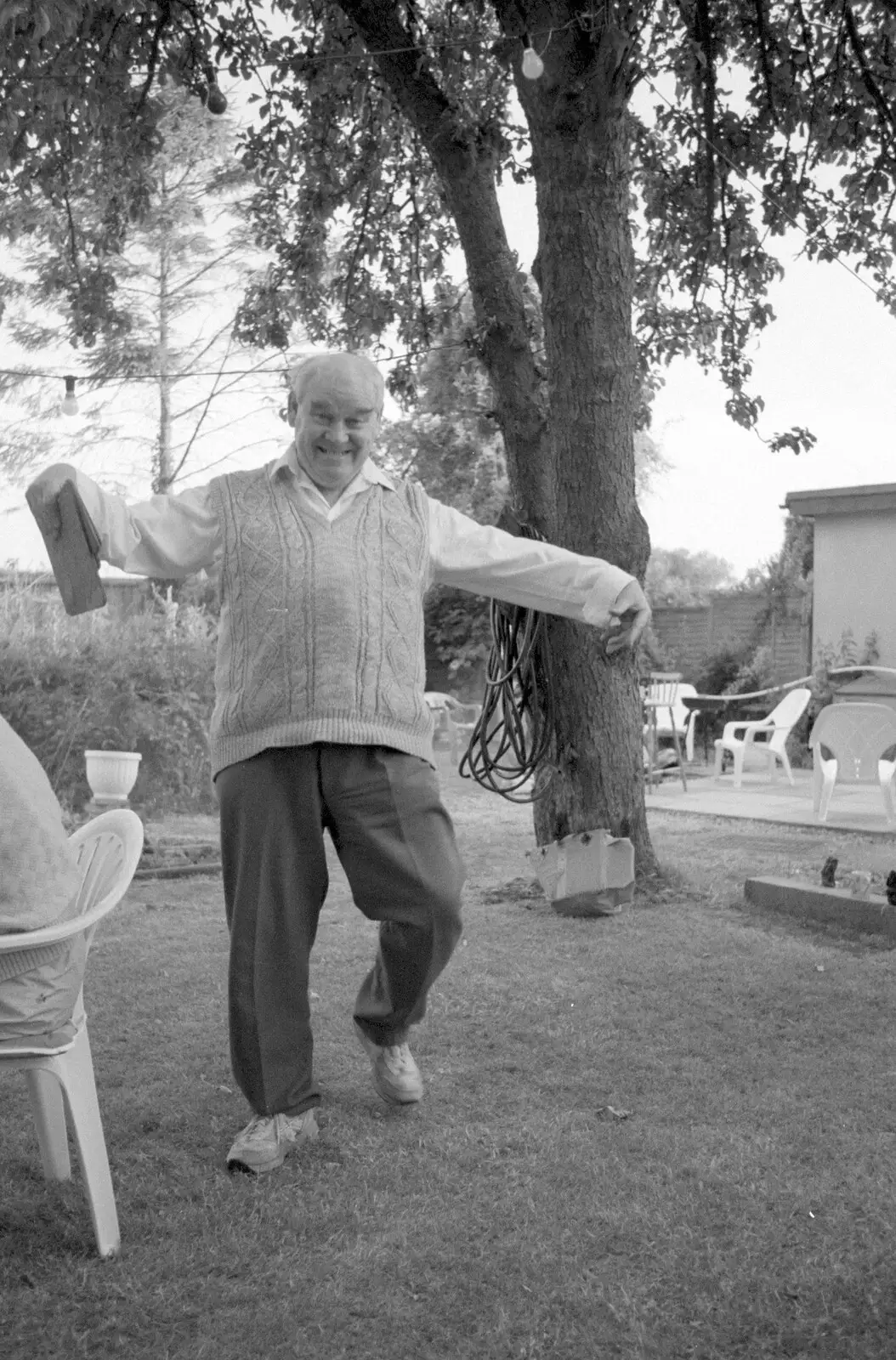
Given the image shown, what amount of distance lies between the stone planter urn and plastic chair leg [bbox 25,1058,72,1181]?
565cm

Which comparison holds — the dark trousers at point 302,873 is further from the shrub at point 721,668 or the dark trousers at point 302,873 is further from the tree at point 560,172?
the shrub at point 721,668

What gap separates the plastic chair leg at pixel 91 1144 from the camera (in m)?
2.44

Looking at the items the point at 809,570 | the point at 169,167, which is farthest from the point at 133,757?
the point at 169,167

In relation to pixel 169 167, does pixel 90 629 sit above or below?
below

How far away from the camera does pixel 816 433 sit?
27.5 ft

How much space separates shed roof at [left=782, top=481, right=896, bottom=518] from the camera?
14.3 meters

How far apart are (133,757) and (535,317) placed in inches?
Answer: 167

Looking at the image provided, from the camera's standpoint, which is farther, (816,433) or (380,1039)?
(816,433)

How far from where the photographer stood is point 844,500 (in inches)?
572

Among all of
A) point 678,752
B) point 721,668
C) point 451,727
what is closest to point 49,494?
point 678,752

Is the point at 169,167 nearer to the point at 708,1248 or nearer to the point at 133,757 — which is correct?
the point at 133,757

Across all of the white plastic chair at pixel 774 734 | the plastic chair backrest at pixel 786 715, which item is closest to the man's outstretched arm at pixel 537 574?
the white plastic chair at pixel 774 734

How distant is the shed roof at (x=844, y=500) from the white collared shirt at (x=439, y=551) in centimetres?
1192

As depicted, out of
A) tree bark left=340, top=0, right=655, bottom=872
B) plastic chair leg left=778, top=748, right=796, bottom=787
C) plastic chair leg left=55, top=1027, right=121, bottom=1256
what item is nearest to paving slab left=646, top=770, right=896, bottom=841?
plastic chair leg left=778, top=748, right=796, bottom=787
